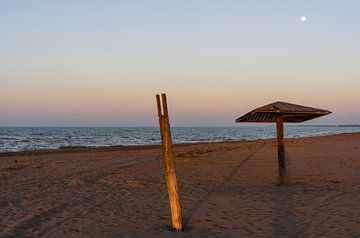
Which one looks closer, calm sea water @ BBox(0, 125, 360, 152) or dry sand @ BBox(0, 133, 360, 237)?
dry sand @ BBox(0, 133, 360, 237)

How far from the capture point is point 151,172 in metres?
16.2

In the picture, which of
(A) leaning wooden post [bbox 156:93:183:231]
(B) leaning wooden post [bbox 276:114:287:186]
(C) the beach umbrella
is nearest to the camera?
(A) leaning wooden post [bbox 156:93:183:231]

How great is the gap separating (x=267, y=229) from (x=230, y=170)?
9102mm

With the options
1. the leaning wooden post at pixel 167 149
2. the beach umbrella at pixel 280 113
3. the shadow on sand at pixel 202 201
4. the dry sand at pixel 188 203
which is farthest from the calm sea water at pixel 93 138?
the leaning wooden post at pixel 167 149

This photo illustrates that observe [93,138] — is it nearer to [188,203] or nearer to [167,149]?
[188,203]

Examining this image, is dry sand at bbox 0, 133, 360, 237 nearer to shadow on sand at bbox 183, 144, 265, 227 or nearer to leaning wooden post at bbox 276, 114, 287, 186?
shadow on sand at bbox 183, 144, 265, 227

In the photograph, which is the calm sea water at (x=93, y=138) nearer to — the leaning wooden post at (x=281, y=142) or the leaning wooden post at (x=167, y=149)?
the leaning wooden post at (x=281, y=142)

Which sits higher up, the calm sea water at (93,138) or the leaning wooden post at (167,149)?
the leaning wooden post at (167,149)

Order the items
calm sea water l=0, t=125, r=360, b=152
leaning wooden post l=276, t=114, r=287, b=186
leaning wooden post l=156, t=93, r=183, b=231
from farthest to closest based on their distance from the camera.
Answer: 1. calm sea water l=0, t=125, r=360, b=152
2. leaning wooden post l=276, t=114, r=287, b=186
3. leaning wooden post l=156, t=93, r=183, b=231

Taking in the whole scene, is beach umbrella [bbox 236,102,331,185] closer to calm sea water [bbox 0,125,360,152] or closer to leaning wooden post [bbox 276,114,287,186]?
leaning wooden post [bbox 276,114,287,186]

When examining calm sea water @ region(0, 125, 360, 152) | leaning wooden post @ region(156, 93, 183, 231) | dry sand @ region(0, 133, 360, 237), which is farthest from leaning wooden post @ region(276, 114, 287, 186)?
calm sea water @ region(0, 125, 360, 152)

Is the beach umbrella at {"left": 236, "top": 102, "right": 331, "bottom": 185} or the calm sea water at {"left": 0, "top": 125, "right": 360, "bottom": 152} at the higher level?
the beach umbrella at {"left": 236, "top": 102, "right": 331, "bottom": 185}

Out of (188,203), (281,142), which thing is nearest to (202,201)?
(188,203)

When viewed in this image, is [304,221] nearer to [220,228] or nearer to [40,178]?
[220,228]
